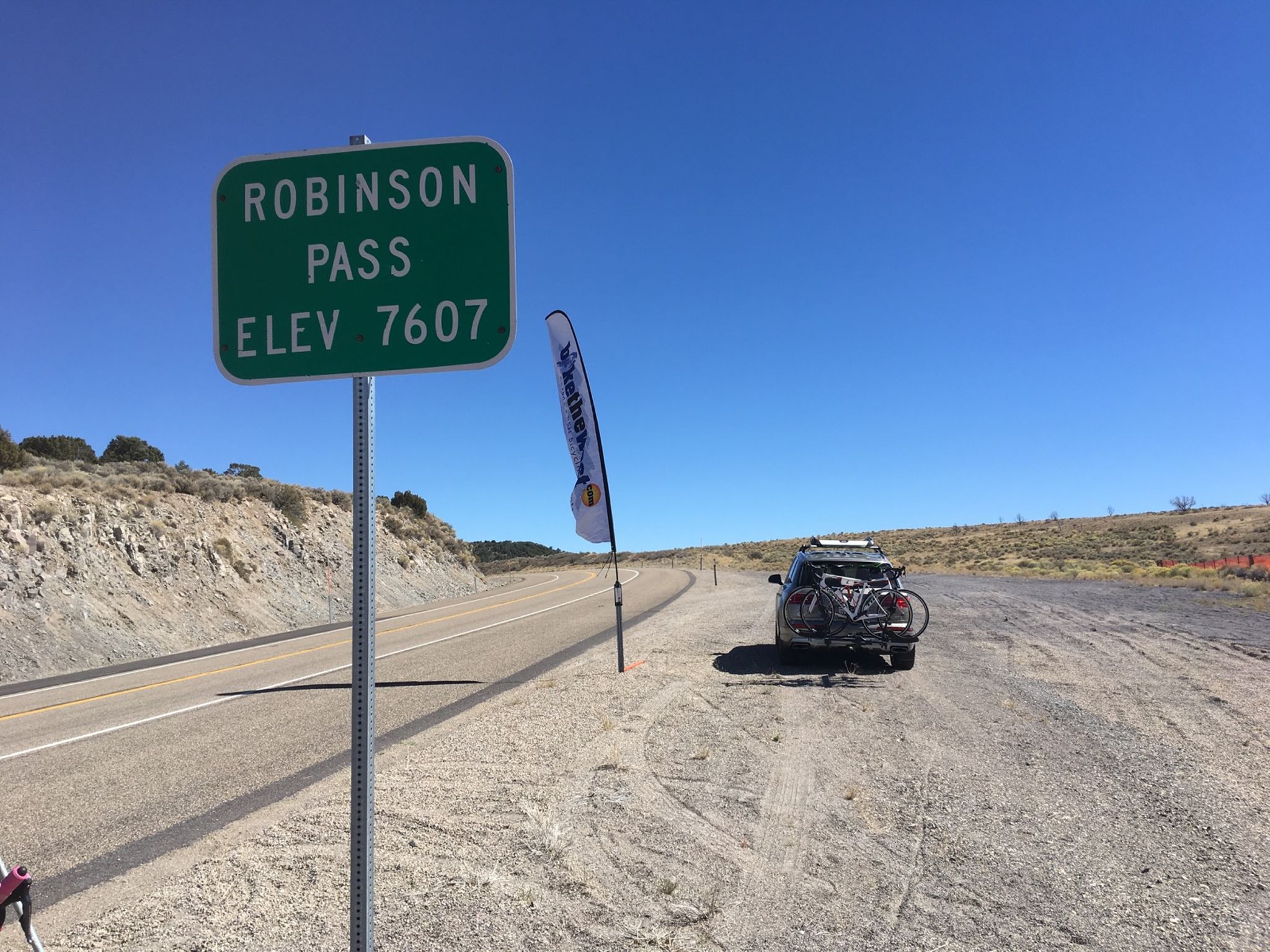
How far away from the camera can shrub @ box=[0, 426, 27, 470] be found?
25562mm

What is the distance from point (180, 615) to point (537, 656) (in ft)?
43.2

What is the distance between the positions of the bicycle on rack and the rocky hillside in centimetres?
1476

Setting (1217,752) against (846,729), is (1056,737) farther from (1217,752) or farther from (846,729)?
(846,729)

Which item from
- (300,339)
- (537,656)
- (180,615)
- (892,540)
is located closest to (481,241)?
(300,339)

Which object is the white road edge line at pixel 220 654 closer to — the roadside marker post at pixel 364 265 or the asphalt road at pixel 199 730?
the asphalt road at pixel 199 730

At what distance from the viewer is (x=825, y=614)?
11555 mm

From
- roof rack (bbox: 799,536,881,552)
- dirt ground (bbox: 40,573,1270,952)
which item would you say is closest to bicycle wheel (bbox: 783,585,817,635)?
roof rack (bbox: 799,536,881,552)

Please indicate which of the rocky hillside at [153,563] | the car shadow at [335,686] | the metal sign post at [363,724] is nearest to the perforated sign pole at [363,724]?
the metal sign post at [363,724]

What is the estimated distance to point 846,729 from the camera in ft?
26.1

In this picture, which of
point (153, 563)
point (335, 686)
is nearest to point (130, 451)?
point (153, 563)

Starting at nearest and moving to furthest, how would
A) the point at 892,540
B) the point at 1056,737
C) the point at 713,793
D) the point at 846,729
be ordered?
1. the point at 713,793
2. the point at 1056,737
3. the point at 846,729
4. the point at 892,540

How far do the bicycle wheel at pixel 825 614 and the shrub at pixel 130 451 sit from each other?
38.5 metres

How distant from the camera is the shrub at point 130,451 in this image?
132 feet

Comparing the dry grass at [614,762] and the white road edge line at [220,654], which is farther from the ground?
the dry grass at [614,762]
